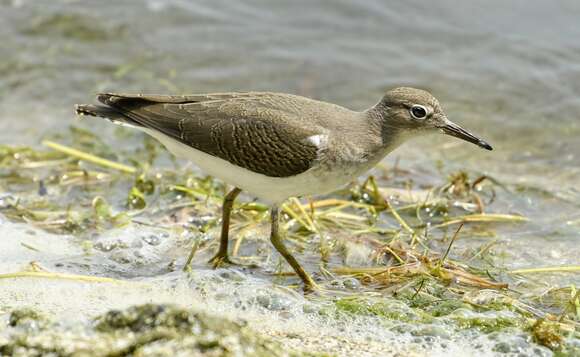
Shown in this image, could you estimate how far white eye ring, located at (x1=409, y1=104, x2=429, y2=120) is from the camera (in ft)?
20.9

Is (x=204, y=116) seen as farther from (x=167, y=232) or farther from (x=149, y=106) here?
(x=167, y=232)

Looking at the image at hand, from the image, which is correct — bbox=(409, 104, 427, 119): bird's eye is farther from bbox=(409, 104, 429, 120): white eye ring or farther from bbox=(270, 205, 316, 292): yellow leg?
bbox=(270, 205, 316, 292): yellow leg

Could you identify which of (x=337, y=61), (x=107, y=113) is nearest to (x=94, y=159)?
(x=107, y=113)

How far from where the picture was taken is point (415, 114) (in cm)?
639

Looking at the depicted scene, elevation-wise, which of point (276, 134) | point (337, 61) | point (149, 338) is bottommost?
point (149, 338)

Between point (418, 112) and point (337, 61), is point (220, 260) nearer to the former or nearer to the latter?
point (418, 112)

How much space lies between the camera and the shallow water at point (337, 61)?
32.1ft

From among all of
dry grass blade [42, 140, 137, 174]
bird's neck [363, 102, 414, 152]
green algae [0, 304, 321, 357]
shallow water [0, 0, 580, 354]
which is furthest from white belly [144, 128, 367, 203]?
shallow water [0, 0, 580, 354]

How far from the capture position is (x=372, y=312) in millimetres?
5527

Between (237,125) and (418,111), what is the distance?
134 cm

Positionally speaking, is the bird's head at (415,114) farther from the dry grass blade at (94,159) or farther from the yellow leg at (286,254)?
the dry grass blade at (94,159)

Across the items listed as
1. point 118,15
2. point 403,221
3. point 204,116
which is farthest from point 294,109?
point 118,15

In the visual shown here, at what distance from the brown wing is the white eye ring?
790 millimetres

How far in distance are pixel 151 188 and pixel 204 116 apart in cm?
174
